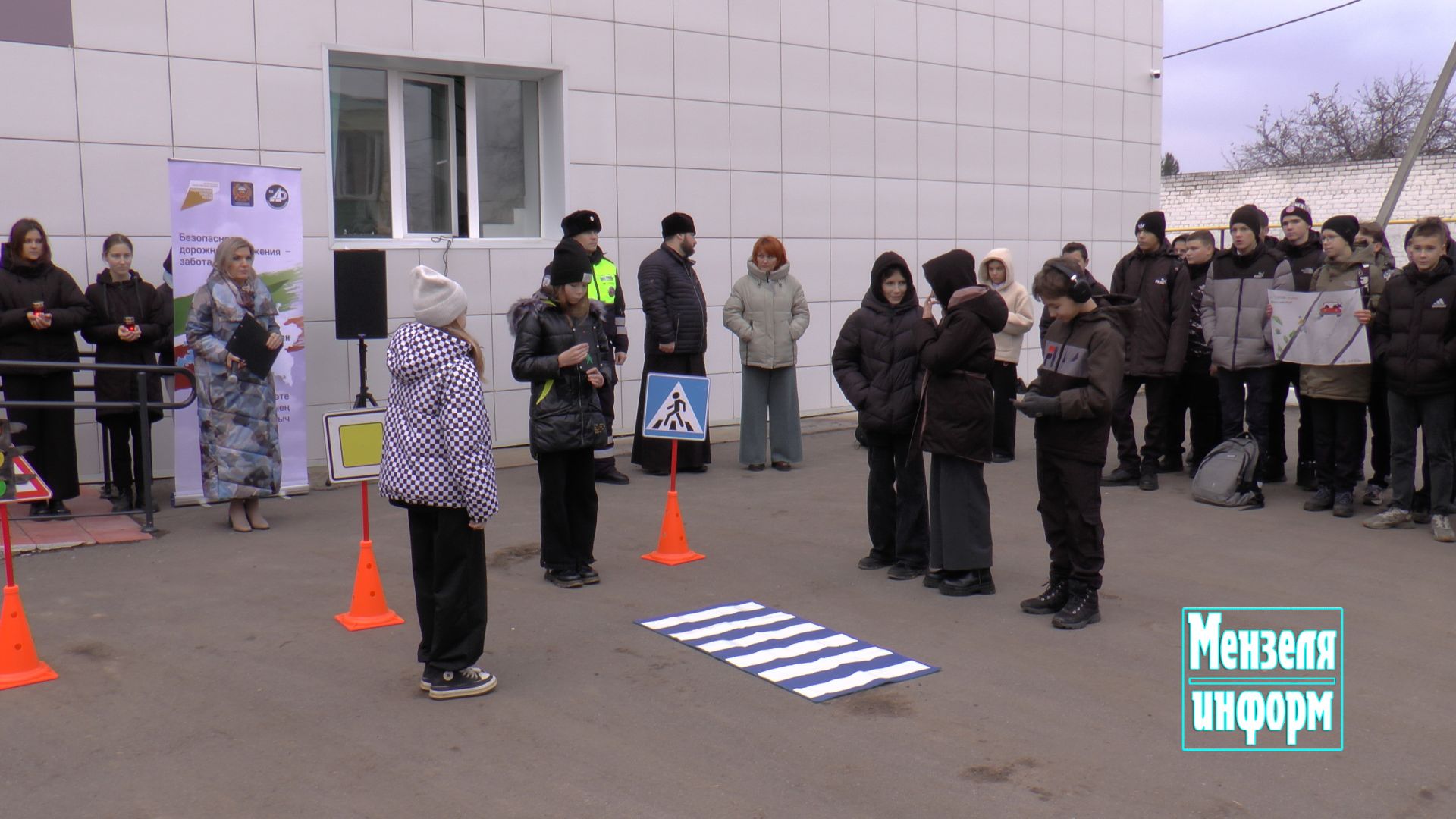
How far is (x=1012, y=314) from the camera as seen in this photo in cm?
1055

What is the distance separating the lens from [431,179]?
11.2m

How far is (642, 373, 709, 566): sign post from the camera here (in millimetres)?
7297

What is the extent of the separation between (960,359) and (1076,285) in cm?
70

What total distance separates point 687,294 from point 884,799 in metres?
6.48

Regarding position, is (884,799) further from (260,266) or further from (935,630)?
(260,266)

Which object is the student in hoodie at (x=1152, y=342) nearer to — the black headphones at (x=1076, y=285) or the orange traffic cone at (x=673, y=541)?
the black headphones at (x=1076, y=285)

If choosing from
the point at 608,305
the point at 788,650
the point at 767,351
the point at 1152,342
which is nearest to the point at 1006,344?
the point at 1152,342

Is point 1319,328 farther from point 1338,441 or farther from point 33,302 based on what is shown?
point 33,302

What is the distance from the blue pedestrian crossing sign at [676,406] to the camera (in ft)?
24.5

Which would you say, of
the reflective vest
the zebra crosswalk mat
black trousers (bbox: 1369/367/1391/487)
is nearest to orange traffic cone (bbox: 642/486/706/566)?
the zebra crosswalk mat

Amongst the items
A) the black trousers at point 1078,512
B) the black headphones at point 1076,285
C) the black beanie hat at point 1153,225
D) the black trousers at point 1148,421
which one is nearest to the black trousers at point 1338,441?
the black trousers at point 1148,421

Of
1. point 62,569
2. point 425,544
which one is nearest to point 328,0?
point 62,569

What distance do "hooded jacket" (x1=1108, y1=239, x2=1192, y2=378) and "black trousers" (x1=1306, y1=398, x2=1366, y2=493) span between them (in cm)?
117

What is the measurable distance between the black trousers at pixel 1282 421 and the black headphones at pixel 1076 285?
12.4ft
